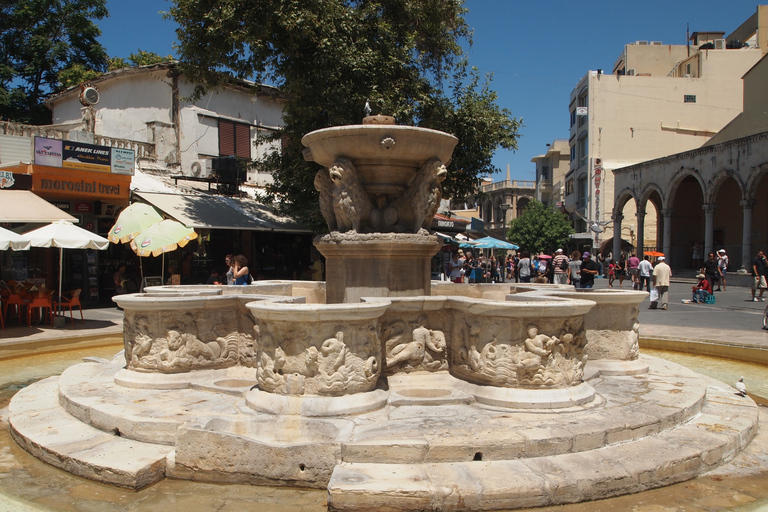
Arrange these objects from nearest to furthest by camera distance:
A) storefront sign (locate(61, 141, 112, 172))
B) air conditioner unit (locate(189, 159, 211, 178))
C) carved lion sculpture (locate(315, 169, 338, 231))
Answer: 1. carved lion sculpture (locate(315, 169, 338, 231))
2. storefront sign (locate(61, 141, 112, 172))
3. air conditioner unit (locate(189, 159, 211, 178))

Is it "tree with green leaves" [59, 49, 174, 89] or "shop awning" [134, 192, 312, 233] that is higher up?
"tree with green leaves" [59, 49, 174, 89]

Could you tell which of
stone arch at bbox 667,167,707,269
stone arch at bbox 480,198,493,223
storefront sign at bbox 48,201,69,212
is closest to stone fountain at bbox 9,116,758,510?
storefront sign at bbox 48,201,69,212

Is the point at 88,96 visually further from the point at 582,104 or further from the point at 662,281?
the point at 582,104

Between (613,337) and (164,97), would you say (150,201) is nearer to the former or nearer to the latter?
(164,97)

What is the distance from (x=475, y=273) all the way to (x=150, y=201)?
1203cm

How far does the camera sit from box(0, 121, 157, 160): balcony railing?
15898 millimetres

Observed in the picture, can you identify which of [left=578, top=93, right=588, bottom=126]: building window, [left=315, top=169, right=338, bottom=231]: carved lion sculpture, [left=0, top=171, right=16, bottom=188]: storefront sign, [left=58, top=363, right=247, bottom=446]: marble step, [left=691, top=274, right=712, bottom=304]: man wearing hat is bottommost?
[left=58, top=363, right=247, bottom=446]: marble step

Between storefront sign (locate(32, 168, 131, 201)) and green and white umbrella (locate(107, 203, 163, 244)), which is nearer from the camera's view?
green and white umbrella (locate(107, 203, 163, 244))

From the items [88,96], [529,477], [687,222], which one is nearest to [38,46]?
[88,96]

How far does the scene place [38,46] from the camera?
2586cm

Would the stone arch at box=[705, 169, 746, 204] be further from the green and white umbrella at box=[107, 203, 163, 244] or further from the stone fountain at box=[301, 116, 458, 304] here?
the stone fountain at box=[301, 116, 458, 304]

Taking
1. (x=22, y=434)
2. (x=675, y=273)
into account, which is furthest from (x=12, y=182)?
(x=675, y=273)

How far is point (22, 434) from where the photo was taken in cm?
440

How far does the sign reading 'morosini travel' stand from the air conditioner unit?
4.51 metres
